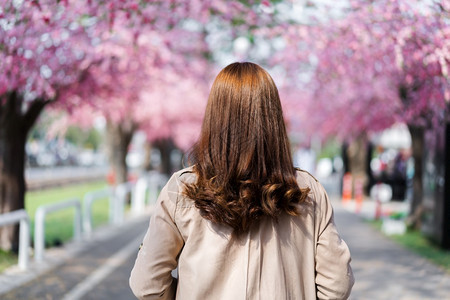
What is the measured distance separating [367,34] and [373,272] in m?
3.44

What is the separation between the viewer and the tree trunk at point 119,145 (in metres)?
19.5

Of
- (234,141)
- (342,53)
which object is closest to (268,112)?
(234,141)

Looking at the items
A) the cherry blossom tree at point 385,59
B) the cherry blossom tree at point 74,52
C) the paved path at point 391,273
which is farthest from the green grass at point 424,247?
the cherry blossom tree at point 74,52

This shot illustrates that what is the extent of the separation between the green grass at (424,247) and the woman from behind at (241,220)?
285 inches

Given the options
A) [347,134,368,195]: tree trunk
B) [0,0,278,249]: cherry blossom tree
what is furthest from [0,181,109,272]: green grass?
[347,134,368,195]: tree trunk

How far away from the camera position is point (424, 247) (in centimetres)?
1077

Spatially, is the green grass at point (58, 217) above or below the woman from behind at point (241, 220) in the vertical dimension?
below

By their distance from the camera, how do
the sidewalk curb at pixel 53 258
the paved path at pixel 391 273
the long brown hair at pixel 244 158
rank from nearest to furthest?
1. the long brown hair at pixel 244 158
2. the paved path at pixel 391 273
3. the sidewalk curb at pixel 53 258

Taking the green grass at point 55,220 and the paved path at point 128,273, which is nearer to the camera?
the paved path at point 128,273

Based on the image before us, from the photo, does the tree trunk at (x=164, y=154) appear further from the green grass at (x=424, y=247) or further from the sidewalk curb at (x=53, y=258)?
the green grass at (x=424, y=247)

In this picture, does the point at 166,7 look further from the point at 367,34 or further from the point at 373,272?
the point at 373,272

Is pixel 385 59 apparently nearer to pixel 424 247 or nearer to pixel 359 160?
pixel 424 247

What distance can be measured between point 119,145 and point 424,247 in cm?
1180

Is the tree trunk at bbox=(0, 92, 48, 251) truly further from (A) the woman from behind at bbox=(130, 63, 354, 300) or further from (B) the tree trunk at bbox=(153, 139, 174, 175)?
(B) the tree trunk at bbox=(153, 139, 174, 175)
